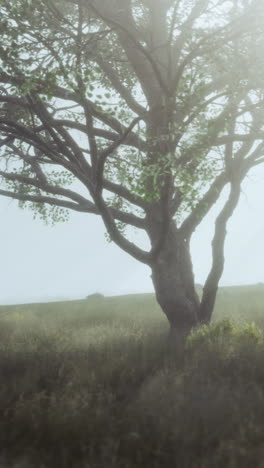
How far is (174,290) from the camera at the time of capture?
41.3 feet

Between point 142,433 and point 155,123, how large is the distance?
7249mm

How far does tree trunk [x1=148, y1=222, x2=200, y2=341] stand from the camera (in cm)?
1259

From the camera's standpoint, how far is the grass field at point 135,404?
5.53 meters

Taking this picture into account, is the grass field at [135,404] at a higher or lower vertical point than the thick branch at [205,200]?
lower

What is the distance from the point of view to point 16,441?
602cm

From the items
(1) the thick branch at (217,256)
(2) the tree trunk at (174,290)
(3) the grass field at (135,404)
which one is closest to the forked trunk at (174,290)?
(2) the tree trunk at (174,290)

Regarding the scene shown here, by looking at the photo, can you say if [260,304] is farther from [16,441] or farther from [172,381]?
[16,441]

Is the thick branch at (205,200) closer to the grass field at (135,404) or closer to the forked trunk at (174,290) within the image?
the forked trunk at (174,290)

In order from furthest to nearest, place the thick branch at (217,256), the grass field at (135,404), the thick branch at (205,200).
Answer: the thick branch at (205,200), the thick branch at (217,256), the grass field at (135,404)

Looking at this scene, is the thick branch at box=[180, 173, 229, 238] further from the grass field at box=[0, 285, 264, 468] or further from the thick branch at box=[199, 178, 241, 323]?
the grass field at box=[0, 285, 264, 468]

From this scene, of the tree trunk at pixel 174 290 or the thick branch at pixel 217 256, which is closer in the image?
the tree trunk at pixel 174 290

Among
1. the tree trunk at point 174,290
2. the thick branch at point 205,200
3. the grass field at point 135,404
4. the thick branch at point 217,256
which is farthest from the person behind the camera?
the thick branch at point 205,200

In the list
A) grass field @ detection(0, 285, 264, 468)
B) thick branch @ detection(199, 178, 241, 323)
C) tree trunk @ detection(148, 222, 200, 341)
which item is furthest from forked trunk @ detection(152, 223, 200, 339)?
grass field @ detection(0, 285, 264, 468)

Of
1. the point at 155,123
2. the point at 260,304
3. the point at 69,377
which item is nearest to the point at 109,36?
the point at 155,123
